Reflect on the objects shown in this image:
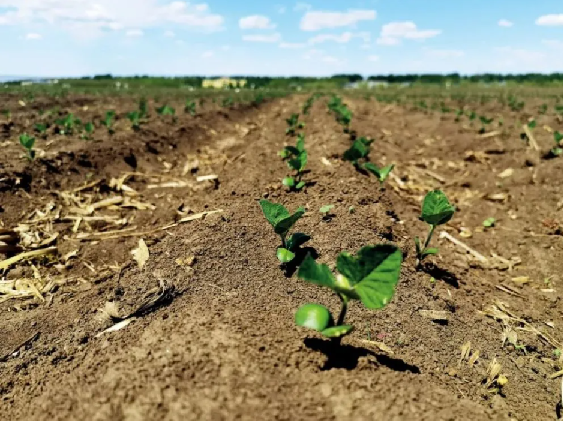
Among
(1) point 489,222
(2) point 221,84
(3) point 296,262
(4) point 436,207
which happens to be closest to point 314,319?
(3) point 296,262

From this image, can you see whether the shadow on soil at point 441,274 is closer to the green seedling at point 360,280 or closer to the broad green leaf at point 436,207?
the broad green leaf at point 436,207

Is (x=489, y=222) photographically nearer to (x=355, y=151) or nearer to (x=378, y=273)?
(x=355, y=151)

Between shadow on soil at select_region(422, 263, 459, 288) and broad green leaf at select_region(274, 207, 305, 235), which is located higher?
broad green leaf at select_region(274, 207, 305, 235)

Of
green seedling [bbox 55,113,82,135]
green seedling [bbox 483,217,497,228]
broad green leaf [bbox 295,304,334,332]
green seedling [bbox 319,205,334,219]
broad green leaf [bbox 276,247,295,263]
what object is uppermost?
green seedling [bbox 55,113,82,135]

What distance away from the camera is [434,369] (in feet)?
7.55

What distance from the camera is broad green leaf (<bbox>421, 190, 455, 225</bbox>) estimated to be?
306cm

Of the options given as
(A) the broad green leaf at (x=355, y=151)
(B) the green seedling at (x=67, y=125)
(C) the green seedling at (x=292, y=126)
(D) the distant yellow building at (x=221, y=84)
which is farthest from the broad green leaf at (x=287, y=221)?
(D) the distant yellow building at (x=221, y=84)

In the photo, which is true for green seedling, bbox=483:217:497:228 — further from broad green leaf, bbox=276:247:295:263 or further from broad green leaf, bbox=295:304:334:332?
broad green leaf, bbox=295:304:334:332

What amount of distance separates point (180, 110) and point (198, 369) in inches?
539

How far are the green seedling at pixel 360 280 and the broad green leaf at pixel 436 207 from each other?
1331mm

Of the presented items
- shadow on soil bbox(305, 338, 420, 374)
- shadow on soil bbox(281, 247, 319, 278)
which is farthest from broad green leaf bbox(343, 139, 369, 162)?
shadow on soil bbox(305, 338, 420, 374)

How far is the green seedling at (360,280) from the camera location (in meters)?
1.89

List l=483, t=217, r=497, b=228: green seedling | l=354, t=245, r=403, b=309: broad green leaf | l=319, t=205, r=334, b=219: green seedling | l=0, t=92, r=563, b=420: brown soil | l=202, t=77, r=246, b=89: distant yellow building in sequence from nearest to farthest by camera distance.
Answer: l=0, t=92, r=563, b=420: brown soil → l=354, t=245, r=403, b=309: broad green leaf → l=319, t=205, r=334, b=219: green seedling → l=483, t=217, r=497, b=228: green seedling → l=202, t=77, r=246, b=89: distant yellow building

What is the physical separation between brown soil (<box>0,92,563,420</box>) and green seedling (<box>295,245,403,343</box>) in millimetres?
218
